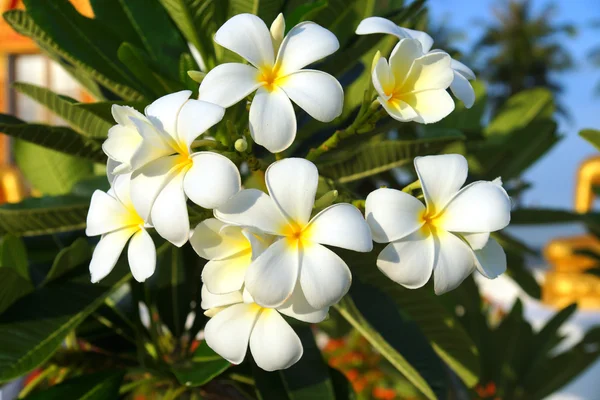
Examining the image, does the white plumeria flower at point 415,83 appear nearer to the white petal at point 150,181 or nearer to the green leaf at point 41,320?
the white petal at point 150,181

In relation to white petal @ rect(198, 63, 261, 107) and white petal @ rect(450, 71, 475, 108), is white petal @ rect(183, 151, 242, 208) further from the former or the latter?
Result: white petal @ rect(450, 71, 475, 108)

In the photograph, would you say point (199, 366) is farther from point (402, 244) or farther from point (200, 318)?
point (402, 244)

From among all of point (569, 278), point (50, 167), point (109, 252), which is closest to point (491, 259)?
point (109, 252)

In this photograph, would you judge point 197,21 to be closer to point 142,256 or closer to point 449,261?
point 142,256

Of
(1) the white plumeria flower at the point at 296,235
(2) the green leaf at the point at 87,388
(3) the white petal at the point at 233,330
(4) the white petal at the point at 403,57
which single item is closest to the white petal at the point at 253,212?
(1) the white plumeria flower at the point at 296,235

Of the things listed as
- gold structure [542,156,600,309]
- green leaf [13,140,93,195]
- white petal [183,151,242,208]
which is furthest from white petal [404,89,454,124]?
gold structure [542,156,600,309]
